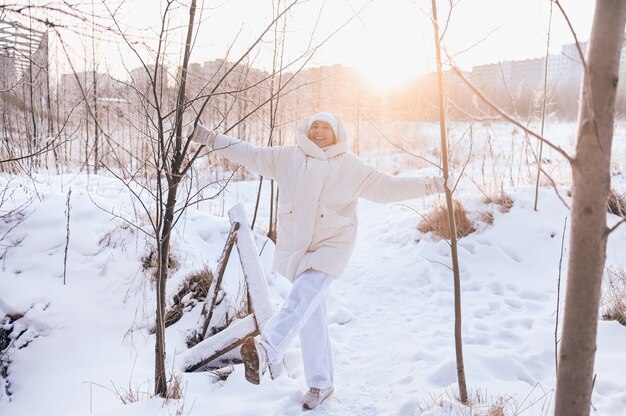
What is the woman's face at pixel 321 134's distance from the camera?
2734mm

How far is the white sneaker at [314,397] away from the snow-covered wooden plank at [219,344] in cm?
63

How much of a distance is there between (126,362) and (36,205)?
217cm

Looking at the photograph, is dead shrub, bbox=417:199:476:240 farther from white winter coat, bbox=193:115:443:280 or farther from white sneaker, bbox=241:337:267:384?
white sneaker, bbox=241:337:267:384

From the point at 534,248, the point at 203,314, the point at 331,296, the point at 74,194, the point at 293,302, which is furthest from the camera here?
the point at 534,248

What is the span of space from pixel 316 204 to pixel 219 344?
4.11 feet

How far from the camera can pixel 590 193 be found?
1.03m

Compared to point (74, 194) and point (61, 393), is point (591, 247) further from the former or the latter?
point (74, 194)

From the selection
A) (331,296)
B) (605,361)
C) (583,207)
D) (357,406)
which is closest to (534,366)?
(605,361)

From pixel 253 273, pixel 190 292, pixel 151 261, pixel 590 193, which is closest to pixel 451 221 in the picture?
pixel 590 193

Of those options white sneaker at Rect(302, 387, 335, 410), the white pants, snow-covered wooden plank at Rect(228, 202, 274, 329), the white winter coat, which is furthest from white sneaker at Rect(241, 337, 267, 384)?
snow-covered wooden plank at Rect(228, 202, 274, 329)

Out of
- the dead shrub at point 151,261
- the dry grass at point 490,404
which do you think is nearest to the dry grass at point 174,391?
the dry grass at point 490,404

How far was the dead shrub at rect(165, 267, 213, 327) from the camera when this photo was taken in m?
3.85

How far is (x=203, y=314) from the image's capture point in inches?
138

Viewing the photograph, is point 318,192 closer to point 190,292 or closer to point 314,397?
point 314,397
